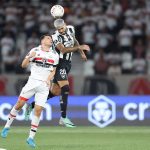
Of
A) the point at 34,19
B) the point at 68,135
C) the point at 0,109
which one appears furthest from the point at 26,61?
the point at 34,19

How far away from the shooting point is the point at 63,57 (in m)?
15.4

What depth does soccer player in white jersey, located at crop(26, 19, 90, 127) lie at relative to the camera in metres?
14.9

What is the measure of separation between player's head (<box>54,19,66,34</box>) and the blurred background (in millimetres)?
6098

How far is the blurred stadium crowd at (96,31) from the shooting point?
22.1 m

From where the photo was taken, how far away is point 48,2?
2500 cm

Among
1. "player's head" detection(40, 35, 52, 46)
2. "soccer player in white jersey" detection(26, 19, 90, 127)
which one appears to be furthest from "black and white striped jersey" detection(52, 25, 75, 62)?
"player's head" detection(40, 35, 52, 46)

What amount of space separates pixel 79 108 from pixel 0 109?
2.00 meters

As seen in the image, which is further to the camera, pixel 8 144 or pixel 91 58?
pixel 91 58

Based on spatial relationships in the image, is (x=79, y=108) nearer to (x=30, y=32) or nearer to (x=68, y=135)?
(x=68, y=135)

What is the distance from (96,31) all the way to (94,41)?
374mm

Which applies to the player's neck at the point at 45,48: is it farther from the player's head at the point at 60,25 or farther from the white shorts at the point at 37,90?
the player's head at the point at 60,25

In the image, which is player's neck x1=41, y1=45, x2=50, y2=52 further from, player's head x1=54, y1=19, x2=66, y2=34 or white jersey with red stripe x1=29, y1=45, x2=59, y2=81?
player's head x1=54, y1=19, x2=66, y2=34

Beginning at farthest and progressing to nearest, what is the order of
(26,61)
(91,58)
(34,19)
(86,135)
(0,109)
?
(34,19)
(91,58)
(0,109)
(86,135)
(26,61)

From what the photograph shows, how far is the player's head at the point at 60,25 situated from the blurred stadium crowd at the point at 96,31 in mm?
7013
